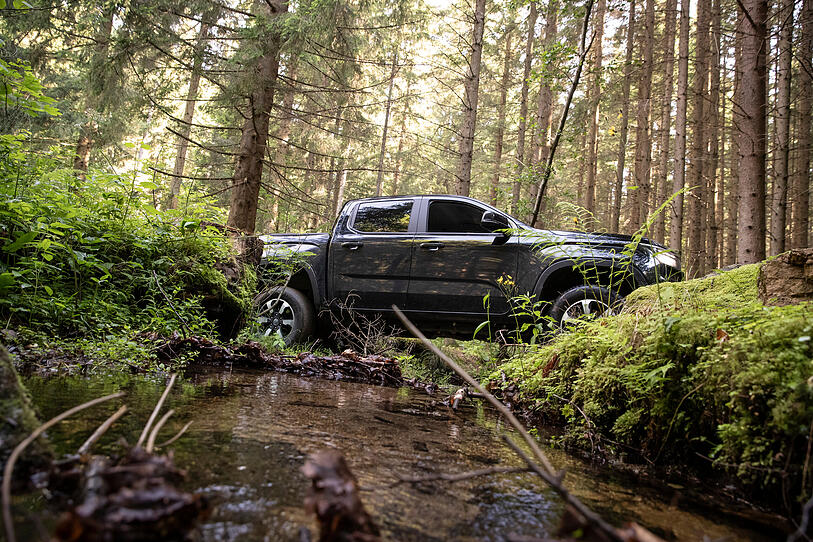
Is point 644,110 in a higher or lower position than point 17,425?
higher

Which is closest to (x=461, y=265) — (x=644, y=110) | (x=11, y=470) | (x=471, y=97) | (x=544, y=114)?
(x=11, y=470)

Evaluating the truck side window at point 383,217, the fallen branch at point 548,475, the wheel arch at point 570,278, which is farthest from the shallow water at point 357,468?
the truck side window at point 383,217

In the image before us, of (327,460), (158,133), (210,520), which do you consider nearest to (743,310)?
(327,460)

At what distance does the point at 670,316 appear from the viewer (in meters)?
2.34

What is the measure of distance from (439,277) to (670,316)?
3.82 meters

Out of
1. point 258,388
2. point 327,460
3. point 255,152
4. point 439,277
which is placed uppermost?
point 255,152

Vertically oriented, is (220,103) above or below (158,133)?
below

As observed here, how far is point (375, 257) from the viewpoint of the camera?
638 centimetres

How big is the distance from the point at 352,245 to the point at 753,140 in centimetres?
683

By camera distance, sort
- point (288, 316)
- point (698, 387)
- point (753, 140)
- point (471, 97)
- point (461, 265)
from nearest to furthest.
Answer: point (698, 387) → point (461, 265) → point (288, 316) → point (753, 140) → point (471, 97)

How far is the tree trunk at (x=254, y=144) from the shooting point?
8875 millimetres

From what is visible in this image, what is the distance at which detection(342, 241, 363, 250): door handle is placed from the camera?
6480 millimetres

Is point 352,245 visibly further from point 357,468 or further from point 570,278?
point 357,468

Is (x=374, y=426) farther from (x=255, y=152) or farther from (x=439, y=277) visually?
(x=255, y=152)
